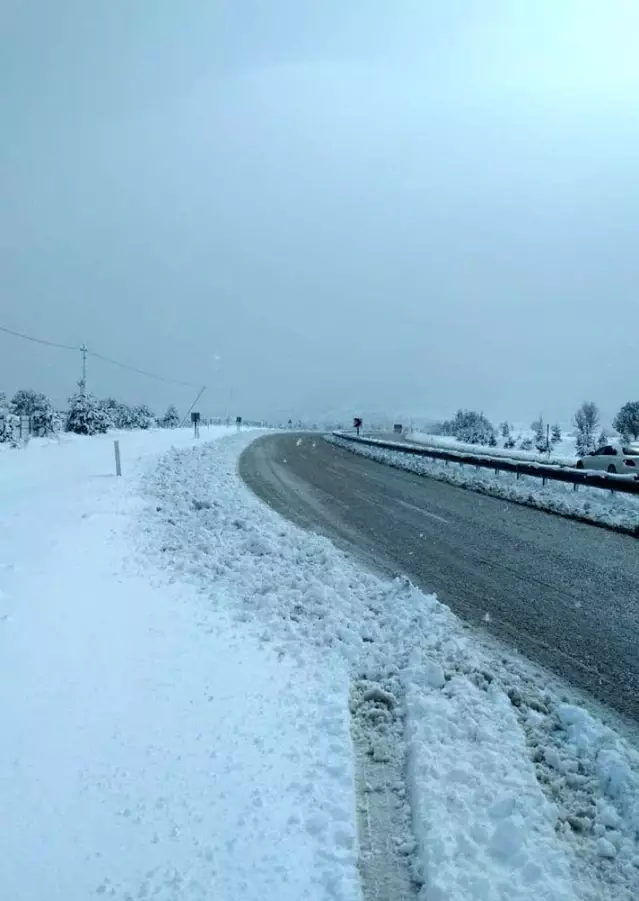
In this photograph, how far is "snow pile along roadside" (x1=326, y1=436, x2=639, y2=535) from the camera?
12.2 meters

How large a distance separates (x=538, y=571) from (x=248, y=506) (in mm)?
6334

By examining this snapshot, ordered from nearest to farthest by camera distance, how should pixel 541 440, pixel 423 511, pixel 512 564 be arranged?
pixel 512 564
pixel 423 511
pixel 541 440

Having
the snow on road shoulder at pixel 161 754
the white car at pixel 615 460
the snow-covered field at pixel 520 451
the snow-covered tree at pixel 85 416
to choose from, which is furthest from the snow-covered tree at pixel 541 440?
the snow on road shoulder at pixel 161 754

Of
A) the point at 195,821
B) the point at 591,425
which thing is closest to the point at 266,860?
the point at 195,821

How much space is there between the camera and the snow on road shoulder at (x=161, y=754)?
9.04 ft

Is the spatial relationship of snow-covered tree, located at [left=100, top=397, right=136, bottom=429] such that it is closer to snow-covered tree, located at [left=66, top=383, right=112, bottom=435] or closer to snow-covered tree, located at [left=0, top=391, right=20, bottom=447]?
snow-covered tree, located at [left=66, top=383, right=112, bottom=435]

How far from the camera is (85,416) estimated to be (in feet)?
130

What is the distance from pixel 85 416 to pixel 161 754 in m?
39.7

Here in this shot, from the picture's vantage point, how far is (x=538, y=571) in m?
7.99

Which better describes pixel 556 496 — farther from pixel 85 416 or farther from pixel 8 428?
pixel 85 416

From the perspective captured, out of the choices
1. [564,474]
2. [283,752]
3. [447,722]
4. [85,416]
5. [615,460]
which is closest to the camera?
[283,752]

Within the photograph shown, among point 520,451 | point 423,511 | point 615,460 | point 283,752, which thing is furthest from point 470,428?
point 283,752

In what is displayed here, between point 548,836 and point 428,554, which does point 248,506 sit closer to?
point 428,554

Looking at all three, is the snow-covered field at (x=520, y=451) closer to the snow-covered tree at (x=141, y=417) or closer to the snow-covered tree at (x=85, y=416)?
the snow-covered tree at (x=85, y=416)
